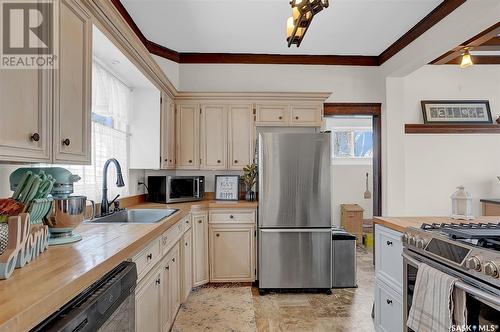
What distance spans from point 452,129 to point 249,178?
2.96 m

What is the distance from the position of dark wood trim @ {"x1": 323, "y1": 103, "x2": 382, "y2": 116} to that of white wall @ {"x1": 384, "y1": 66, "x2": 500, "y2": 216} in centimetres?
47

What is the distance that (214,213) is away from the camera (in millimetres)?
3404

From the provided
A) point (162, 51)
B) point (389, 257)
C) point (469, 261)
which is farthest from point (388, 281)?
point (162, 51)

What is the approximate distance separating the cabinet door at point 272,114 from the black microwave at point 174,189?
3.39ft

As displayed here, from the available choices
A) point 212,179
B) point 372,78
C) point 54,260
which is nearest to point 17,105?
point 54,260

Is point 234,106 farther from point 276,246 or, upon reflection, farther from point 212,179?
point 276,246

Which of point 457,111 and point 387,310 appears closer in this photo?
point 387,310

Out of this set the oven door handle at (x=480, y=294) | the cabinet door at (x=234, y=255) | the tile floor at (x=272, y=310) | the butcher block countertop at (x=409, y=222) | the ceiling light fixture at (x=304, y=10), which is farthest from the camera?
the cabinet door at (x=234, y=255)

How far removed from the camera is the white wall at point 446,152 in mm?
4312

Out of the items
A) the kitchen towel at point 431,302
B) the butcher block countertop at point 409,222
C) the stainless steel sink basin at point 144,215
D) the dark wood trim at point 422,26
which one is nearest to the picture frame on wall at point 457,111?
the dark wood trim at point 422,26

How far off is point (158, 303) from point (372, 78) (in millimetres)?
3741

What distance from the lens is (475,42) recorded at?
11.3ft

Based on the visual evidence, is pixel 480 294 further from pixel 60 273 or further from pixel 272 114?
pixel 272 114

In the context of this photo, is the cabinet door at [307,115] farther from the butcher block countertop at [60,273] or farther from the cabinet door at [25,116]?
the cabinet door at [25,116]
